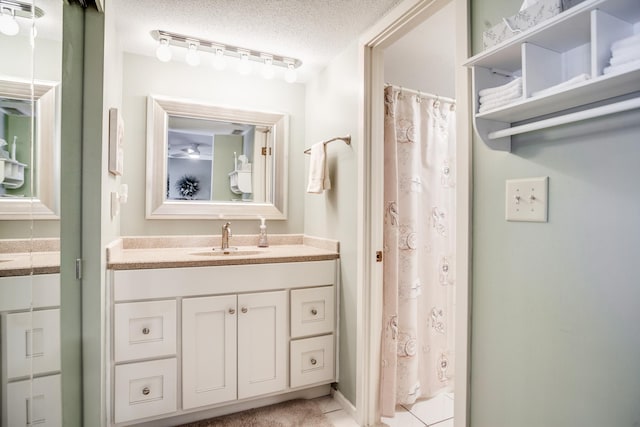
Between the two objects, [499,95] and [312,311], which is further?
[312,311]

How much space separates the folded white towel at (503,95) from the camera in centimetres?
87

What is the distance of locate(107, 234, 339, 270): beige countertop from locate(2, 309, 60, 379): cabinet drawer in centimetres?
45

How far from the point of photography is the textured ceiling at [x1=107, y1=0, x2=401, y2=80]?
1619 millimetres

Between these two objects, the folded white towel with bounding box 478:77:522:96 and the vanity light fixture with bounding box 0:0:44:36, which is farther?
the folded white towel with bounding box 478:77:522:96

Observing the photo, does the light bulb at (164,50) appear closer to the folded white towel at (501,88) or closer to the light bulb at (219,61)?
the light bulb at (219,61)

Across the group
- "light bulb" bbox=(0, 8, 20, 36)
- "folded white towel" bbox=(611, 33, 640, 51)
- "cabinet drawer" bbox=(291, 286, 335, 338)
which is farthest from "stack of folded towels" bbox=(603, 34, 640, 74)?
"cabinet drawer" bbox=(291, 286, 335, 338)

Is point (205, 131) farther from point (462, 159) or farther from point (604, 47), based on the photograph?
point (604, 47)

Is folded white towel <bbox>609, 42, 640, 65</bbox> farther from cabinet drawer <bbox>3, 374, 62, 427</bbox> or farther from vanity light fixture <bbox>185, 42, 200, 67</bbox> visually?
vanity light fixture <bbox>185, 42, 200, 67</bbox>

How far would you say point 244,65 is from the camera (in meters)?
2.13

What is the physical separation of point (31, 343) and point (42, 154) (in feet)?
1.85

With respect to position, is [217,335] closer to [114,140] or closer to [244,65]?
[114,140]

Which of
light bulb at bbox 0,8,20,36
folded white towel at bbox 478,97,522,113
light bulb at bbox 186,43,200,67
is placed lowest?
folded white towel at bbox 478,97,522,113

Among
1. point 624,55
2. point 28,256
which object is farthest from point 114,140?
point 624,55

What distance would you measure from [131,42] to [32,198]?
1446 millimetres
